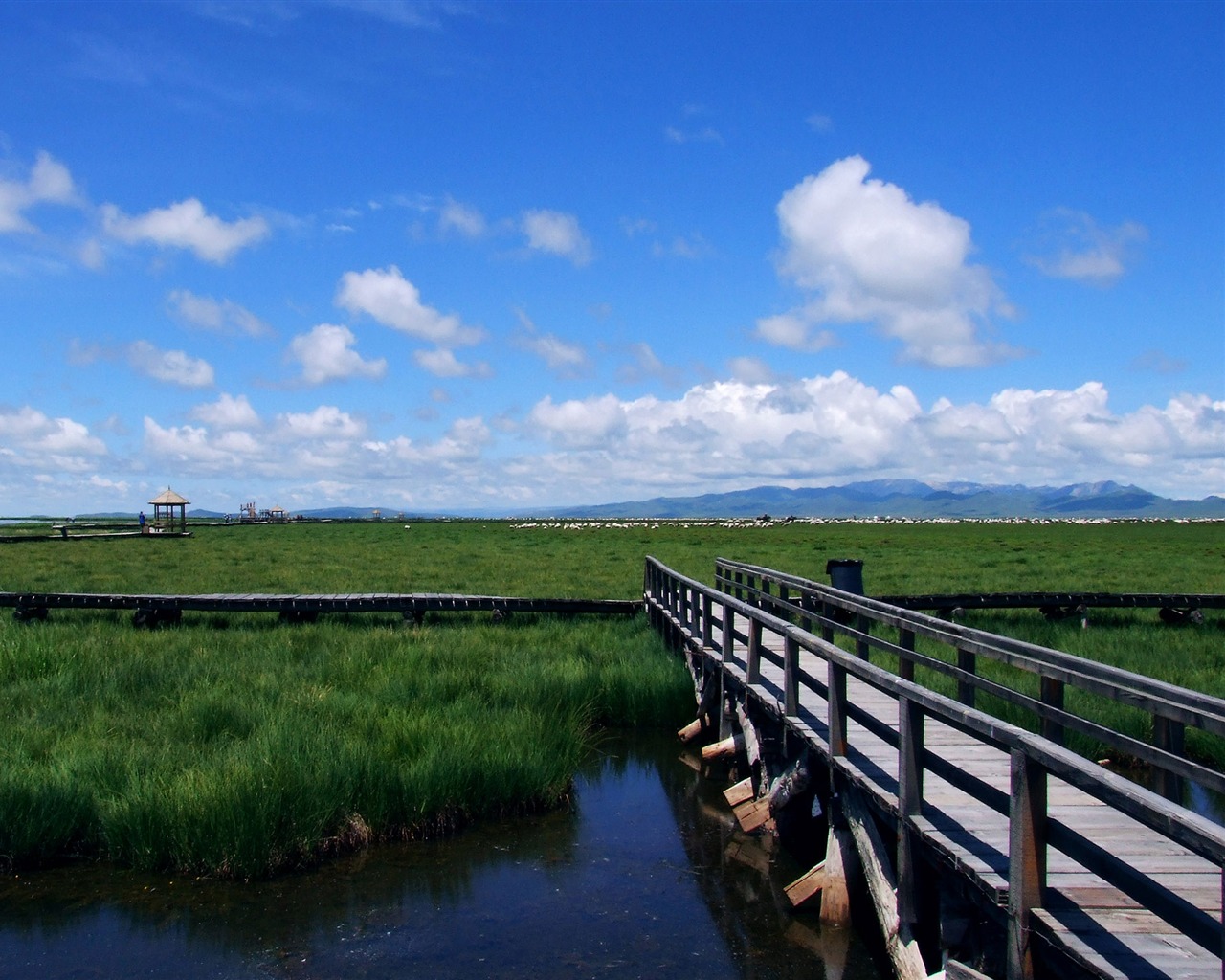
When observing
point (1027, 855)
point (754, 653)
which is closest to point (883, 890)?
point (1027, 855)

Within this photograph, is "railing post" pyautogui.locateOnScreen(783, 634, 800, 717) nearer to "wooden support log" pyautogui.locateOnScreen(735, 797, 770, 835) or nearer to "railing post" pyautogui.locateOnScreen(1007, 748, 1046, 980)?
"wooden support log" pyautogui.locateOnScreen(735, 797, 770, 835)

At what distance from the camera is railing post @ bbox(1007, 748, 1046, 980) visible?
4.09 meters

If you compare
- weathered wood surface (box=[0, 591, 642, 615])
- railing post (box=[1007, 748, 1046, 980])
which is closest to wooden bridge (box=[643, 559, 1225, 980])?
railing post (box=[1007, 748, 1046, 980])

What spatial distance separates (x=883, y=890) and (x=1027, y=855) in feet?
5.66

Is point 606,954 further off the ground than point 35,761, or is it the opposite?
point 35,761

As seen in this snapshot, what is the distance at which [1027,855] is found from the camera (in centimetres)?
409

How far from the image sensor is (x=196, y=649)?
14.0 meters

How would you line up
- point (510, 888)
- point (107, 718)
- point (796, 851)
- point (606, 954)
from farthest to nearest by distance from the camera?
point (107, 718)
point (796, 851)
point (510, 888)
point (606, 954)

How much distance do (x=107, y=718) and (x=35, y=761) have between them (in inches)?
58.4

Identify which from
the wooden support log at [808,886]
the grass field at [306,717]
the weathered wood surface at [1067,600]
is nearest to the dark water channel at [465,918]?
the wooden support log at [808,886]

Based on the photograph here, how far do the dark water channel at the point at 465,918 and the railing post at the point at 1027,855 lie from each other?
176 cm

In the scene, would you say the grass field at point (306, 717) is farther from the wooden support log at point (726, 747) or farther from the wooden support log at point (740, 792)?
the wooden support log at point (740, 792)

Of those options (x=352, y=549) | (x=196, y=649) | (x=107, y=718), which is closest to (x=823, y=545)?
(x=352, y=549)

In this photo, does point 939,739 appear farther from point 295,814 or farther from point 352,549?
point 352,549
